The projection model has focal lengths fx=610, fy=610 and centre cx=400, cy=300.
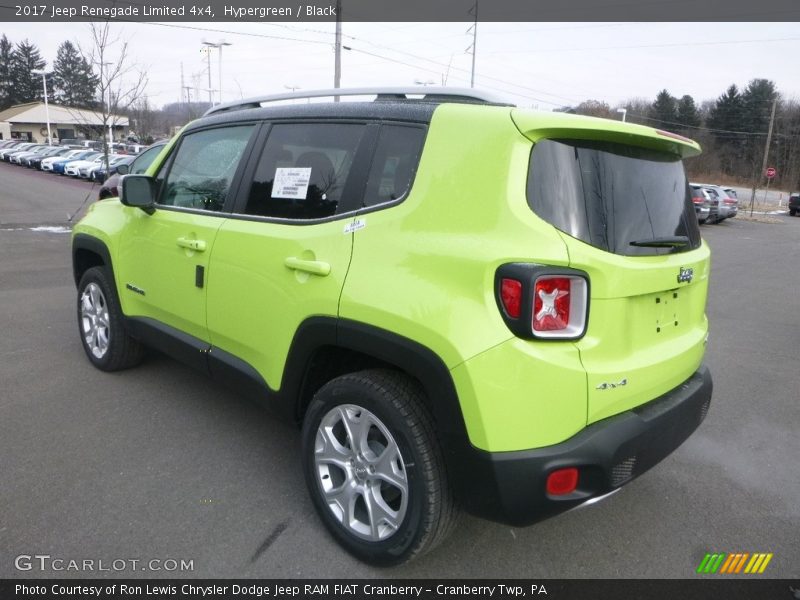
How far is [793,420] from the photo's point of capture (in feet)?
13.9

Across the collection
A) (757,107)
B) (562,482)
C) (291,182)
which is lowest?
(562,482)

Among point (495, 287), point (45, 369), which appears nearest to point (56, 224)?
point (45, 369)

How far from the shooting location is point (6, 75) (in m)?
98.1

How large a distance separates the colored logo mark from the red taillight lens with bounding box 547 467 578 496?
0.99 meters

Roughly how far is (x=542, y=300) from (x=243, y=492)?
189 cm

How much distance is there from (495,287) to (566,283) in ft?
0.81

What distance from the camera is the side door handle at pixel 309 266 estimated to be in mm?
2572

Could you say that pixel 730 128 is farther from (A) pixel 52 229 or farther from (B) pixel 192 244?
(B) pixel 192 244

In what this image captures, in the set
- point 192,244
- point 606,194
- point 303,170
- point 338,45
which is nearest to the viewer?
point 606,194

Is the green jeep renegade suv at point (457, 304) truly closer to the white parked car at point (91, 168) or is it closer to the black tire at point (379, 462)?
the black tire at point (379, 462)

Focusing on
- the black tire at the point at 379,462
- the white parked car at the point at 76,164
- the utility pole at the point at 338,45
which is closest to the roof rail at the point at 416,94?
the black tire at the point at 379,462

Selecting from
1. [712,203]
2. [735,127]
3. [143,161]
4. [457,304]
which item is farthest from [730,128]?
[457,304]
